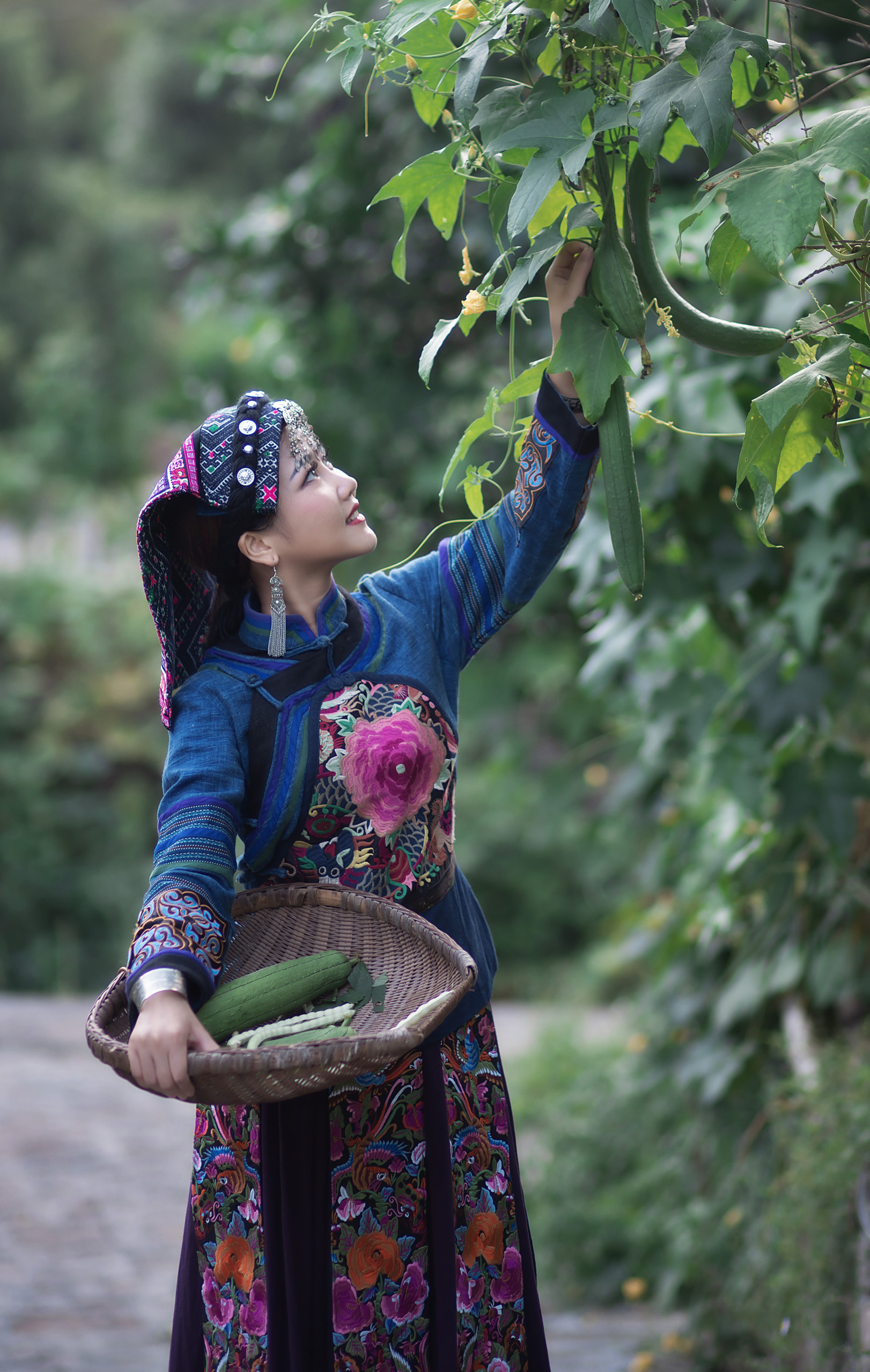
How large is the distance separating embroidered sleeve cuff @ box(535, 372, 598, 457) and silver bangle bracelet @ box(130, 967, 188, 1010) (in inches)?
Answer: 26.0

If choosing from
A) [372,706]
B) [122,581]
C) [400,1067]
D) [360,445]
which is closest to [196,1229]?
[400,1067]

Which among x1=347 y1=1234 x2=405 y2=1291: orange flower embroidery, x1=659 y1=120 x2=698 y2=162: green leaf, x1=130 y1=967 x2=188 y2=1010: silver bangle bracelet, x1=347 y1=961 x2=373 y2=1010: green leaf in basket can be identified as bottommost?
x1=347 y1=1234 x2=405 y2=1291: orange flower embroidery

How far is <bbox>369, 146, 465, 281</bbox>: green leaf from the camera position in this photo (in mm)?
1274

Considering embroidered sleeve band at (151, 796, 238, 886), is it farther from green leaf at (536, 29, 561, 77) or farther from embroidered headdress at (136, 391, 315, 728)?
green leaf at (536, 29, 561, 77)

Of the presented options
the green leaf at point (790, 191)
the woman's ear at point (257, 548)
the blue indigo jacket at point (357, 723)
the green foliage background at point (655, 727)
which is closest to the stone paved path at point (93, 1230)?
the green foliage background at point (655, 727)

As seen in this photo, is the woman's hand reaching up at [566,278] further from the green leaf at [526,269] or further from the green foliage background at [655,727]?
the green foliage background at [655,727]

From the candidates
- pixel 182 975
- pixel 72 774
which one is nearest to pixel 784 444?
pixel 182 975

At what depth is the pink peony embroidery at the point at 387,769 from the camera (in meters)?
1.37

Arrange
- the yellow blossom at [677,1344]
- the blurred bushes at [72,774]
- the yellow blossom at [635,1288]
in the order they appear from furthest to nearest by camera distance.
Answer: the blurred bushes at [72,774]
the yellow blossom at [635,1288]
the yellow blossom at [677,1344]

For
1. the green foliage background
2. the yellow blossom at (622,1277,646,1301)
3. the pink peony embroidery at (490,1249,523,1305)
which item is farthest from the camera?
the yellow blossom at (622,1277,646,1301)

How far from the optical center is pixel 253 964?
4.39 feet

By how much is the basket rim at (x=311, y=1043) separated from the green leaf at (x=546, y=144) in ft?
2.24

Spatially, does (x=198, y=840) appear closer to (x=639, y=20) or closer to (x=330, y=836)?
(x=330, y=836)

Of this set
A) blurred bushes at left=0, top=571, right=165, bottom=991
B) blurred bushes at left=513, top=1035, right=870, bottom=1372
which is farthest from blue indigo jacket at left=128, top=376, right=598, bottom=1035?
blurred bushes at left=0, top=571, right=165, bottom=991
